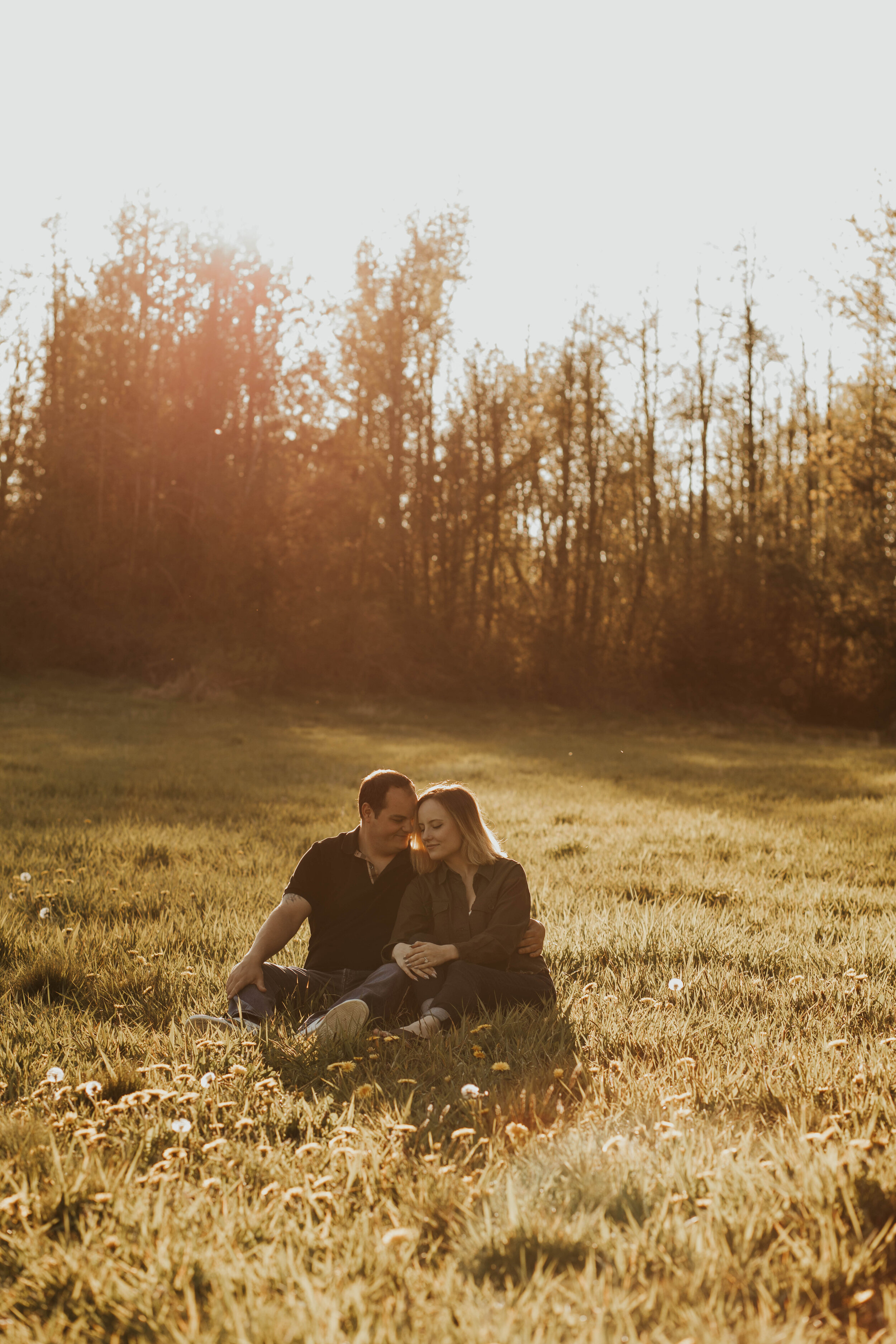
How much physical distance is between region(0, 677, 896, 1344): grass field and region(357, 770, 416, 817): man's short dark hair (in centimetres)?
106

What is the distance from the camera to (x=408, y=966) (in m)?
4.22

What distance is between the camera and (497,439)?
1088 inches

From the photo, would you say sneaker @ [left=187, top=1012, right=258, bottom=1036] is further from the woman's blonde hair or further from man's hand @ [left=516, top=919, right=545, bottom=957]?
man's hand @ [left=516, top=919, right=545, bottom=957]

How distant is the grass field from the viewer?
6.64ft

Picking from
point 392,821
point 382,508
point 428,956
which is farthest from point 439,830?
point 382,508

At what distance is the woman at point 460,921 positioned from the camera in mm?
4188

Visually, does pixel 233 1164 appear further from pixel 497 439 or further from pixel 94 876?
pixel 497 439

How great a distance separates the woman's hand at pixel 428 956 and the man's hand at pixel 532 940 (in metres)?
0.32

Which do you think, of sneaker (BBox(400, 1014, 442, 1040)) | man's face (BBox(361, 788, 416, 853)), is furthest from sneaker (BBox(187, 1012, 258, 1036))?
man's face (BBox(361, 788, 416, 853))

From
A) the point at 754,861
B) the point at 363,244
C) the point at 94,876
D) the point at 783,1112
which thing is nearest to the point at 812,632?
the point at 363,244

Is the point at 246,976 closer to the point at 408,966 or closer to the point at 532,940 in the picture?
the point at 408,966

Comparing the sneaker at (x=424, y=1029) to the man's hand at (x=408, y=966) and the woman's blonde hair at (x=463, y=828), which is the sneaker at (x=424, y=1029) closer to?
the man's hand at (x=408, y=966)

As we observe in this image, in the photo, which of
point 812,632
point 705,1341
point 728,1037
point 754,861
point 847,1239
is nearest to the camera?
point 705,1341

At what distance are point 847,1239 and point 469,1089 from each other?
124cm
